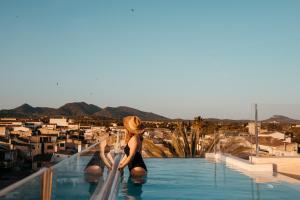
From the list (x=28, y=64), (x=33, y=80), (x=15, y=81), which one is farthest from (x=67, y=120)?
(x=28, y=64)

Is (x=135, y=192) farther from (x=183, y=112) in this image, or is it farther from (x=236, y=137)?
(x=183, y=112)

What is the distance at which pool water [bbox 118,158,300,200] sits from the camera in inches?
303

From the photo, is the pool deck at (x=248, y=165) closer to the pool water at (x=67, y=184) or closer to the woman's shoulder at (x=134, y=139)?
the woman's shoulder at (x=134, y=139)

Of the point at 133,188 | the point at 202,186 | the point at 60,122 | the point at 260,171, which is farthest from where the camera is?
the point at 60,122

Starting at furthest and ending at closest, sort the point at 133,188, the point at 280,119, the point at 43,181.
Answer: the point at 280,119 < the point at 133,188 < the point at 43,181

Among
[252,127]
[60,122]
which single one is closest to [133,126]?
[252,127]

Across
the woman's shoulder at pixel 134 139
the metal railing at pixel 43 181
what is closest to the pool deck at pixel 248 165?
the woman's shoulder at pixel 134 139

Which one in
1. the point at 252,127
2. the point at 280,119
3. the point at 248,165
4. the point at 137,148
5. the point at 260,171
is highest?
the point at 280,119

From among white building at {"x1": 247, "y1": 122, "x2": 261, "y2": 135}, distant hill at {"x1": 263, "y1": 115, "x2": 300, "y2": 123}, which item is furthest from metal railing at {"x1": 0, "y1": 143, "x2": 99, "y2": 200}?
distant hill at {"x1": 263, "y1": 115, "x2": 300, "y2": 123}

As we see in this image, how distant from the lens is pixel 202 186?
9078 millimetres

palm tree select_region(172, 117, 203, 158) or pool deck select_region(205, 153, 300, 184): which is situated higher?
palm tree select_region(172, 117, 203, 158)

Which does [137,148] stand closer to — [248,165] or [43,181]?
[248,165]

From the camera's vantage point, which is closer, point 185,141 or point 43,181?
point 43,181

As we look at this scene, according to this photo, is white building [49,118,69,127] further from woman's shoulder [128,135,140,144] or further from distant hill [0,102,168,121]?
woman's shoulder [128,135,140,144]
